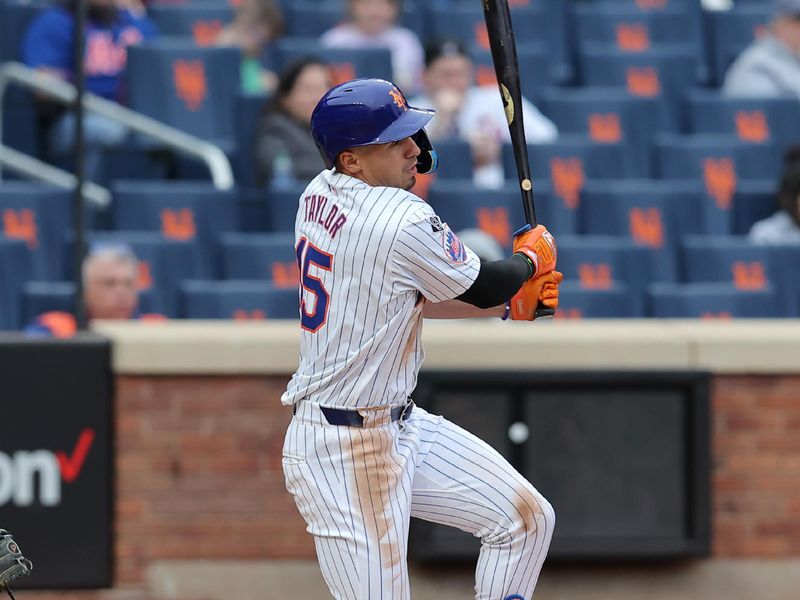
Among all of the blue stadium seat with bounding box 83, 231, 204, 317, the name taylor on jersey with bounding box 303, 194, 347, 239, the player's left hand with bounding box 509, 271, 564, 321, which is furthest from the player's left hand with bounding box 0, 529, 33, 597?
the blue stadium seat with bounding box 83, 231, 204, 317

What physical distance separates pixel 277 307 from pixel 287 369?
1229 mm

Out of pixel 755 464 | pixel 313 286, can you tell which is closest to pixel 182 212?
pixel 755 464

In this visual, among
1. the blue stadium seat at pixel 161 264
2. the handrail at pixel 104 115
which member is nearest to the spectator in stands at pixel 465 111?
the handrail at pixel 104 115

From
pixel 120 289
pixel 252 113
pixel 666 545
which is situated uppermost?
pixel 252 113

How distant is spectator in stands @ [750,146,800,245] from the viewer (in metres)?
7.12

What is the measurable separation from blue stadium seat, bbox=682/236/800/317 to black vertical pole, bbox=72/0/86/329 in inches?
114

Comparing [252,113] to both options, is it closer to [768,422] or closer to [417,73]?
[417,73]

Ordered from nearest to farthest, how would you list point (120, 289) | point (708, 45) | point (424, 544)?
point (424, 544), point (120, 289), point (708, 45)

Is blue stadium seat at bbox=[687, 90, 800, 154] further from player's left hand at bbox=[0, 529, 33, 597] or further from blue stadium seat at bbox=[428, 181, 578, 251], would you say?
player's left hand at bbox=[0, 529, 33, 597]

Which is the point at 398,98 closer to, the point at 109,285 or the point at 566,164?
the point at 109,285

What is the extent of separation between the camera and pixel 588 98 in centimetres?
810

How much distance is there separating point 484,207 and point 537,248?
3203mm

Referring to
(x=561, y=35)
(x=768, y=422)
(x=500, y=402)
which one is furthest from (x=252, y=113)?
(x=768, y=422)

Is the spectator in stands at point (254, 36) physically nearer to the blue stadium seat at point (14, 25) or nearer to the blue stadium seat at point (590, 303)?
the blue stadium seat at point (14, 25)
